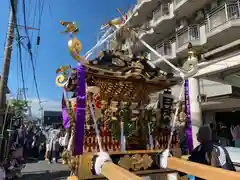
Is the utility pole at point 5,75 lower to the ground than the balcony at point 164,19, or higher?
lower

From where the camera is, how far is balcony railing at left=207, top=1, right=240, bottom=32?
1083 cm

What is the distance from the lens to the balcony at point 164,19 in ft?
52.5

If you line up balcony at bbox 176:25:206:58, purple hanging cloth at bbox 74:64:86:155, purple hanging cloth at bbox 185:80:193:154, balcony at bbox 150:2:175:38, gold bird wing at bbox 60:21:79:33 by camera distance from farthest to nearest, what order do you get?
balcony at bbox 150:2:175:38, balcony at bbox 176:25:206:58, purple hanging cloth at bbox 185:80:193:154, gold bird wing at bbox 60:21:79:33, purple hanging cloth at bbox 74:64:86:155

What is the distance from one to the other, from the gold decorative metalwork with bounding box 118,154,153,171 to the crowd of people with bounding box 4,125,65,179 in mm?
2562

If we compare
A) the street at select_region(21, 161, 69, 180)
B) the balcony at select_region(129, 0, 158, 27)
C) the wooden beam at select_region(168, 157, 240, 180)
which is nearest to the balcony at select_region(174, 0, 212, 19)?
the balcony at select_region(129, 0, 158, 27)

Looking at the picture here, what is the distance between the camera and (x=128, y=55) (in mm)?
4352

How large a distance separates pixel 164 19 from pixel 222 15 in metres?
5.32

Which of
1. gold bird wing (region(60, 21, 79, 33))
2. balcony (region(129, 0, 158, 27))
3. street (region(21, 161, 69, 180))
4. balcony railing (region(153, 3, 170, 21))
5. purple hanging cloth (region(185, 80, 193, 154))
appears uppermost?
balcony (region(129, 0, 158, 27))

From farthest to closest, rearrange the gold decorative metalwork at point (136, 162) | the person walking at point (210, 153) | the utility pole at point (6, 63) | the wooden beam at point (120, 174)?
the utility pole at point (6, 63)
the gold decorative metalwork at point (136, 162)
the person walking at point (210, 153)
the wooden beam at point (120, 174)

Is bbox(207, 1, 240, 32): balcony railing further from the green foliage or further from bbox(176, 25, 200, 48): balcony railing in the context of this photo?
the green foliage

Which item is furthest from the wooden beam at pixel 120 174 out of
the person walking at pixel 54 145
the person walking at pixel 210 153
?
the person walking at pixel 54 145

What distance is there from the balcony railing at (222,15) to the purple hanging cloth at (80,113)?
10.7 metres

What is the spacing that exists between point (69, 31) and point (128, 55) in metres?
1.49

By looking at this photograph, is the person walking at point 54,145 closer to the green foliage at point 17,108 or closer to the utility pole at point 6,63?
the green foliage at point 17,108
